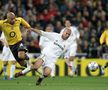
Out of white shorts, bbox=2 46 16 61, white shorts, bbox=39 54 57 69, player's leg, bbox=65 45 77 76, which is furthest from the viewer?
player's leg, bbox=65 45 77 76

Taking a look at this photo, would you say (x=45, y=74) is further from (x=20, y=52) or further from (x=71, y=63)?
(x=71, y=63)

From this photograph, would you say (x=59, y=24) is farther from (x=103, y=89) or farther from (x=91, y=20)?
(x=103, y=89)

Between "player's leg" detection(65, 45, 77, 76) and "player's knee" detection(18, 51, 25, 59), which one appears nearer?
"player's knee" detection(18, 51, 25, 59)

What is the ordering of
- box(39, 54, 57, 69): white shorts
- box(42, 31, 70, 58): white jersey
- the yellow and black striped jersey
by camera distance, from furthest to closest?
the yellow and black striped jersey < box(42, 31, 70, 58): white jersey < box(39, 54, 57, 69): white shorts

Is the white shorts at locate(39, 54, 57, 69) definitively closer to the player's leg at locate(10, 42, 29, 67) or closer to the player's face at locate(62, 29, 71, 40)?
the player's face at locate(62, 29, 71, 40)

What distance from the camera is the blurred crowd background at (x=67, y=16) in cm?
2731

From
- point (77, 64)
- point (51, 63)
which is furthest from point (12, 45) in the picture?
point (77, 64)

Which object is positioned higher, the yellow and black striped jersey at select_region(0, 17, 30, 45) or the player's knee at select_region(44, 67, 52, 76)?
the yellow and black striped jersey at select_region(0, 17, 30, 45)

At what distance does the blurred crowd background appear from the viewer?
89.6 ft

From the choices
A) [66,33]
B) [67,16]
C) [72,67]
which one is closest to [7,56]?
[72,67]

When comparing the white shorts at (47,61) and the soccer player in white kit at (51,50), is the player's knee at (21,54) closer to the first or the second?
the soccer player in white kit at (51,50)

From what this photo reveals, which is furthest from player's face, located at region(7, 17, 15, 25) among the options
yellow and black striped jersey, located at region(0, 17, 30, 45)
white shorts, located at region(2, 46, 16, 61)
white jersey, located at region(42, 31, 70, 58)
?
white shorts, located at region(2, 46, 16, 61)

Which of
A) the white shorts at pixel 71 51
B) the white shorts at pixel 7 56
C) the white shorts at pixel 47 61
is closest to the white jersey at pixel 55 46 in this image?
the white shorts at pixel 47 61

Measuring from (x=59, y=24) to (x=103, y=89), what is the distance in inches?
424
